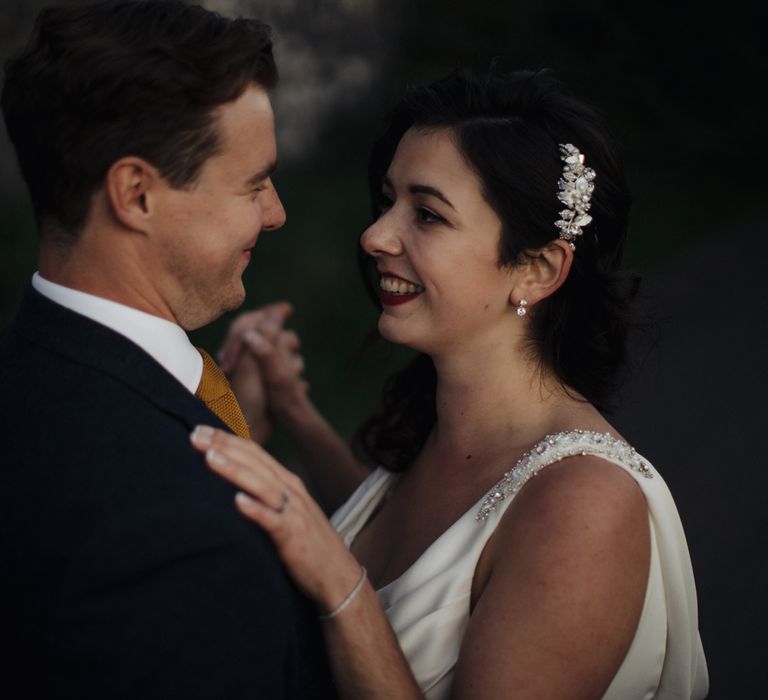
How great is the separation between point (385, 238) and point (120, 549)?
4.60 feet

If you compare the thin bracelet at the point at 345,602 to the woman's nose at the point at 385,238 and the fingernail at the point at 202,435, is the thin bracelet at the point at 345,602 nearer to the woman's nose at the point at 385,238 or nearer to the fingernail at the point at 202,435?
the fingernail at the point at 202,435

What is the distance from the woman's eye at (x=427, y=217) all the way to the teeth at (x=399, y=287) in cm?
19

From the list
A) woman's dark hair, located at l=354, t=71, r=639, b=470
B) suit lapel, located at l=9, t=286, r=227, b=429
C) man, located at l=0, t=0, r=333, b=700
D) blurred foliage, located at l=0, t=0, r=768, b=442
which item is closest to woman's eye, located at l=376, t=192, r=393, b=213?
woman's dark hair, located at l=354, t=71, r=639, b=470

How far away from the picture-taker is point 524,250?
2848mm

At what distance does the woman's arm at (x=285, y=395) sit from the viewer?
12.6 ft

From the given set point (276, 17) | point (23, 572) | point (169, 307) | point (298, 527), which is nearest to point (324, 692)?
point (298, 527)

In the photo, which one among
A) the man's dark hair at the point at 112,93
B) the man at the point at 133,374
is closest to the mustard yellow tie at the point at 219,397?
the man at the point at 133,374

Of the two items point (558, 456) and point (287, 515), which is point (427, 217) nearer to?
point (558, 456)

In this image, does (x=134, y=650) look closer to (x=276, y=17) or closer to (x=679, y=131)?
(x=276, y=17)

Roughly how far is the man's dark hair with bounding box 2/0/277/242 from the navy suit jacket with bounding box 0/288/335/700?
1.02 ft

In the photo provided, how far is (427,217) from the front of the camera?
289 centimetres

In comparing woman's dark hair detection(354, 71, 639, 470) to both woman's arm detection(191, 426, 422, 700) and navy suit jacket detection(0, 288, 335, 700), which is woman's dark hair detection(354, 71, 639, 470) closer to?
woman's arm detection(191, 426, 422, 700)

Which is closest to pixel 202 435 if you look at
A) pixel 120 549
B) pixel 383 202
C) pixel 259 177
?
pixel 120 549

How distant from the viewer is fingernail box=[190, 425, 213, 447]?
76.8 inches
